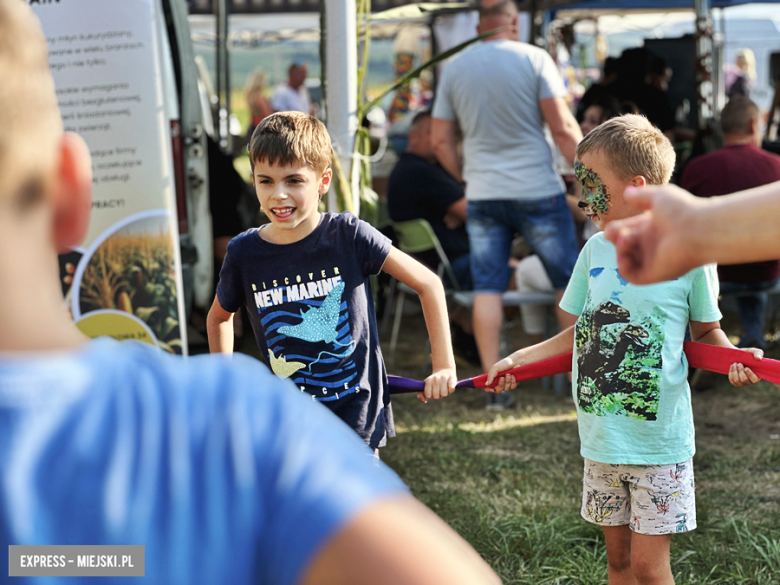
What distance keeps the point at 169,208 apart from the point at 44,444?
118 inches

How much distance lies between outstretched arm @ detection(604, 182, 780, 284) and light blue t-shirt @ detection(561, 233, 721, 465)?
1092 millimetres

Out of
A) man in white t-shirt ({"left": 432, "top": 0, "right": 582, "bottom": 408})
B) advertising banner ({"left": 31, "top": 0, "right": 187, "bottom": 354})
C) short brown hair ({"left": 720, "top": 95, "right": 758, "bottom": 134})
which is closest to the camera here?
advertising banner ({"left": 31, "top": 0, "right": 187, "bottom": 354})

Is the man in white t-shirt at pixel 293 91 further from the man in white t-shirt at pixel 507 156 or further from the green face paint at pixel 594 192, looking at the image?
the green face paint at pixel 594 192

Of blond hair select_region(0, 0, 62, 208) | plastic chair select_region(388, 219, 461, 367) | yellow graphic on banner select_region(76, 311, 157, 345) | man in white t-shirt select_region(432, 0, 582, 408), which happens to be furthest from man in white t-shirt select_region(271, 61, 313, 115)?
blond hair select_region(0, 0, 62, 208)

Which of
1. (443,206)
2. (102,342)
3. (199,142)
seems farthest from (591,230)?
(102,342)

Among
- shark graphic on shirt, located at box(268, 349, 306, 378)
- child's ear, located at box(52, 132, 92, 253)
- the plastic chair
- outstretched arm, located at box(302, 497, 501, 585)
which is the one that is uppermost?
child's ear, located at box(52, 132, 92, 253)

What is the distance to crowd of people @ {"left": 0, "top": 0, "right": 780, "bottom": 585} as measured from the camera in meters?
0.61

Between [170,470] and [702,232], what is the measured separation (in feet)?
2.07

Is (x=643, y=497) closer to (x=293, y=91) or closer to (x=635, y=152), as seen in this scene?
(x=635, y=152)

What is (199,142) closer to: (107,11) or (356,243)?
(107,11)

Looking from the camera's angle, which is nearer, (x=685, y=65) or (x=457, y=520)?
(x=457, y=520)

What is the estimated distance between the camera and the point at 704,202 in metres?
0.96

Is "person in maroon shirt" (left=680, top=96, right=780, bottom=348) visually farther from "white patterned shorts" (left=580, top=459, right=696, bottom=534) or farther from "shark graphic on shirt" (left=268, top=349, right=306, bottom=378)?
"shark graphic on shirt" (left=268, top=349, right=306, bottom=378)

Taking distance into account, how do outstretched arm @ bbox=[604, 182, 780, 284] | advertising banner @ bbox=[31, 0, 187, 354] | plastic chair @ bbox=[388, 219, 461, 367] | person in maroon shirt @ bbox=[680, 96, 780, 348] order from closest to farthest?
outstretched arm @ bbox=[604, 182, 780, 284] < advertising banner @ bbox=[31, 0, 187, 354] < person in maroon shirt @ bbox=[680, 96, 780, 348] < plastic chair @ bbox=[388, 219, 461, 367]
